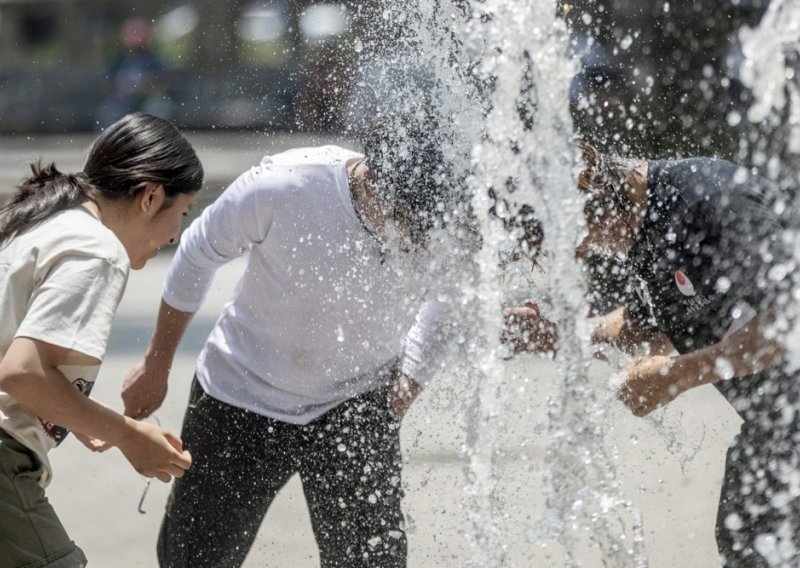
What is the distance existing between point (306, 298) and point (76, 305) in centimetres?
69

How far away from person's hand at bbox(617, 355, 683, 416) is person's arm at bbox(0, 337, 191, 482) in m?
0.88

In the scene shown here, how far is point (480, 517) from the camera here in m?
2.75

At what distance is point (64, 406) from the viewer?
2051mm

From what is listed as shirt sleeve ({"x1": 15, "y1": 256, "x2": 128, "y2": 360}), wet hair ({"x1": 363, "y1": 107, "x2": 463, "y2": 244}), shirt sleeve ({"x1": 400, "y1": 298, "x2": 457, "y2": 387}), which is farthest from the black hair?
shirt sleeve ({"x1": 15, "y1": 256, "x2": 128, "y2": 360})

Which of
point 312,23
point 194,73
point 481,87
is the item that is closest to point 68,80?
point 194,73

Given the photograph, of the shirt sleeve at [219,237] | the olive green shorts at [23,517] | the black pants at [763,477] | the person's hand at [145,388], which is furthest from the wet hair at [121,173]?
the black pants at [763,477]

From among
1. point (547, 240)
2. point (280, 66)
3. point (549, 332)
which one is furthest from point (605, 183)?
point (280, 66)

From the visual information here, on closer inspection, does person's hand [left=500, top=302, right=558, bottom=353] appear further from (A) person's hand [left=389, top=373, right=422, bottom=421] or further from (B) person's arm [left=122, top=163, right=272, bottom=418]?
(B) person's arm [left=122, top=163, right=272, bottom=418]

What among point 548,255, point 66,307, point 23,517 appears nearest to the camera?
point 66,307

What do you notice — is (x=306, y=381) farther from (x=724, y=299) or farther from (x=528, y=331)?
(x=724, y=299)

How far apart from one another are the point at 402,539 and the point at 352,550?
12 centimetres

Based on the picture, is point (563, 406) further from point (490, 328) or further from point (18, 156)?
point (18, 156)

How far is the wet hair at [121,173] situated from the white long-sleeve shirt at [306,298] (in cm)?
20

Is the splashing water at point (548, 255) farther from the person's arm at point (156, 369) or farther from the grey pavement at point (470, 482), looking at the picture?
the person's arm at point (156, 369)
